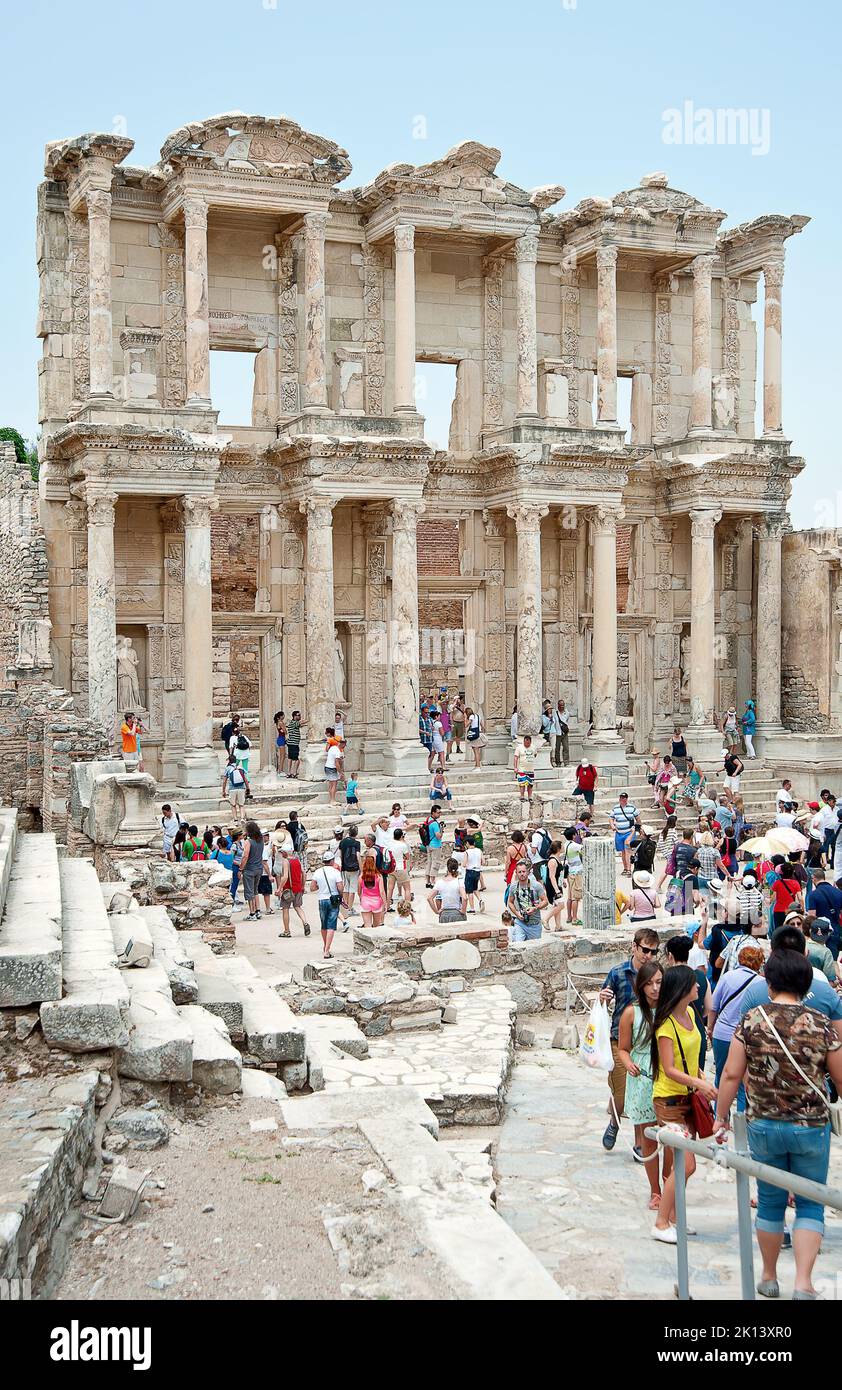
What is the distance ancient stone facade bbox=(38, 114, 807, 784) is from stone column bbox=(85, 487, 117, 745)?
0.13ft

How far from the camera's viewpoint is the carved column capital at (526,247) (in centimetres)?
2739

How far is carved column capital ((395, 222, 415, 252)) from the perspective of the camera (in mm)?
26359

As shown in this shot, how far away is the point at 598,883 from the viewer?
53.6 ft

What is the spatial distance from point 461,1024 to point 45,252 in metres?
18.7

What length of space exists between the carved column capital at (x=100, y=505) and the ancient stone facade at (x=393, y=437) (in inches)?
2.0

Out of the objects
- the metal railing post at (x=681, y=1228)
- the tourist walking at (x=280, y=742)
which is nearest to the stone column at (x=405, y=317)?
the tourist walking at (x=280, y=742)

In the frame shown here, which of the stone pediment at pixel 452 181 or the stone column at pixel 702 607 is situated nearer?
the stone pediment at pixel 452 181

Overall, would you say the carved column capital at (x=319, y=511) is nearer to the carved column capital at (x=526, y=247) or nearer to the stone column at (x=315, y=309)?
the stone column at (x=315, y=309)

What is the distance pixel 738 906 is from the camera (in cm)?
1201

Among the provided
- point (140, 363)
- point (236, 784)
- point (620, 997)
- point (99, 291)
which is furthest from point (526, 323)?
point (620, 997)

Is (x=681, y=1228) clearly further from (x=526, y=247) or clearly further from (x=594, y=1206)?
(x=526, y=247)

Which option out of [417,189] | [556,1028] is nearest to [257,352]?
[417,189]

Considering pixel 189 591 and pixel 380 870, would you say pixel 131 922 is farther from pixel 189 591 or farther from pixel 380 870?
pixel 189 591

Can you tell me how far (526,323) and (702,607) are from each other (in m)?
6.78
